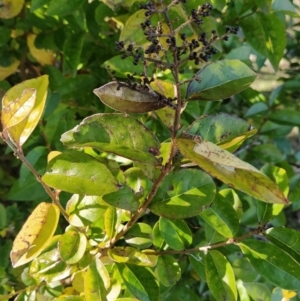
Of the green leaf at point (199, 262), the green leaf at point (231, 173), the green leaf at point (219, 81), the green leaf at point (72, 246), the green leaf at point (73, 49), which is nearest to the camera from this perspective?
the green leaf at point (231, 173)

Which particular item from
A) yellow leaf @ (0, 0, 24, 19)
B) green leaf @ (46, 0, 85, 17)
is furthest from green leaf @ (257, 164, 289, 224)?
yellow leaf @ (0, 0, 24, 19)

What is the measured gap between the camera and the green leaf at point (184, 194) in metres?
0.62

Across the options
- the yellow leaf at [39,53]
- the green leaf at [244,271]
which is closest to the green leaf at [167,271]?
the green leaf at [244,271]

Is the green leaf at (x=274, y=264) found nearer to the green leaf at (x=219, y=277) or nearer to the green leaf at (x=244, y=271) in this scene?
the green leaf at (x=219, y=277)

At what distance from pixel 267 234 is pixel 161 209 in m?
0.19

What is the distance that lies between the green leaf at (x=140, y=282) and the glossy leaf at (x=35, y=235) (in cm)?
13

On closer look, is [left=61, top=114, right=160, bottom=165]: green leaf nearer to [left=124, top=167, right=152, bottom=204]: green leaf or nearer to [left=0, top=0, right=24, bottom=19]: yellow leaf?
[left=124, top=167, right=152, bottom=204]: green leaf

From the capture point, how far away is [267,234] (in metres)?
0.71

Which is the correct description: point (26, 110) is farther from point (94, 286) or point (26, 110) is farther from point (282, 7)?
point (282, 7)

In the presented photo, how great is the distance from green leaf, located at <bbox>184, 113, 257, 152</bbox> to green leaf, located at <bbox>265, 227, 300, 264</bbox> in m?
0.21

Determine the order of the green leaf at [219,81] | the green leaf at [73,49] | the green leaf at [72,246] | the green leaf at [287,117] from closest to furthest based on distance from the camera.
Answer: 1. the green leaf at [219,81]
2. the green leaf at [72,246]
3. the green leaf at [73,49]
4. the green leaf at [287,117]

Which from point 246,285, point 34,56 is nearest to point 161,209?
point 246,285

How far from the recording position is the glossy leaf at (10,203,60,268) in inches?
24.6

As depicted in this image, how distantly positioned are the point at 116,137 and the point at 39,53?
79 cm
